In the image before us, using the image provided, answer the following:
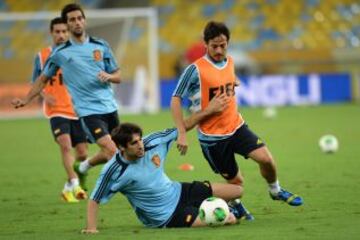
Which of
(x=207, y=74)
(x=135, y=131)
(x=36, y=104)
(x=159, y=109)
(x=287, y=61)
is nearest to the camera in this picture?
(x=135, y=131)

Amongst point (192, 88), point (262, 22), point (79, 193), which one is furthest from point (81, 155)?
point (262, 22)

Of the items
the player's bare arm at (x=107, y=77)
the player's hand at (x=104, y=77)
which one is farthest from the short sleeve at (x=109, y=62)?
the player's hand at (x=104, y=77)

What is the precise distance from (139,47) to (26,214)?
21312 mm

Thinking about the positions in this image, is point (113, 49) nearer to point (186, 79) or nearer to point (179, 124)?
point (186, 79)

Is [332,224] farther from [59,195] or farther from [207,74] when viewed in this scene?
[59,195]

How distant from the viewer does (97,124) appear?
11336 mm

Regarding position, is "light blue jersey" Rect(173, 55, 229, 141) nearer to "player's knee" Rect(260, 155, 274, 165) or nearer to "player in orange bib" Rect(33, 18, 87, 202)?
"player's knee" Rect(260, 155, 274, 165)

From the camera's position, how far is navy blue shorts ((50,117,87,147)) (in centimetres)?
1251

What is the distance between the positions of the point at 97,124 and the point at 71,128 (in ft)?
4.52

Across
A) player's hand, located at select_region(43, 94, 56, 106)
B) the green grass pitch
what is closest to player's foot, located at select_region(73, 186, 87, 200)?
the green grass pitch

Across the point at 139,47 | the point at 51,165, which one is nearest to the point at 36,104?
the point at 139,47

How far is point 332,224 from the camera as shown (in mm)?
8992

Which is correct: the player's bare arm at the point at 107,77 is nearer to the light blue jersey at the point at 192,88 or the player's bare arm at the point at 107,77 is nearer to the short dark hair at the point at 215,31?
the light blue jersey at the point at 192,88

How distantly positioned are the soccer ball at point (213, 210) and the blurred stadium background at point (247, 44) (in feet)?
70.3
